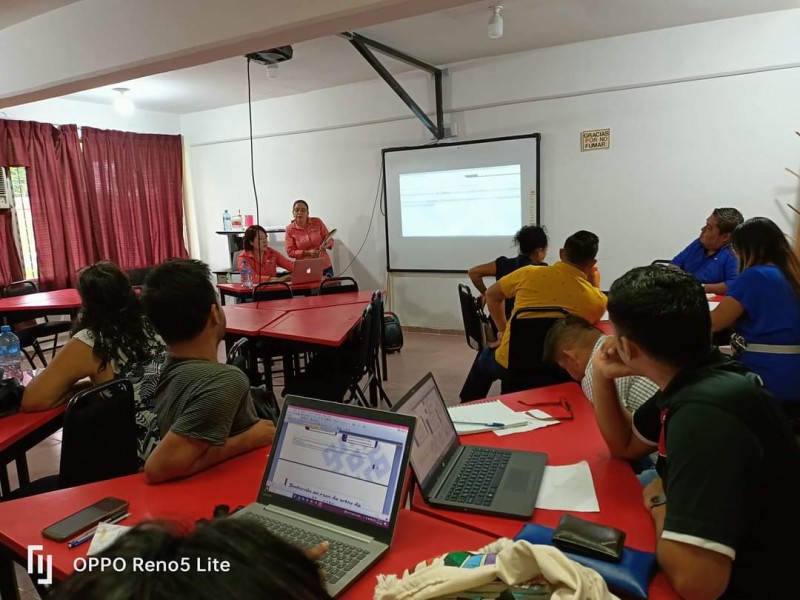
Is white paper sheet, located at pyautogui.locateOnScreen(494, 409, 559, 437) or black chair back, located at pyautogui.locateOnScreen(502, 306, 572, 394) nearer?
white paper sheet, located at pyautogui.locateOnScreen(494, 409, 559, 437)

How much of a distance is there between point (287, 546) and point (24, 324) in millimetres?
6423

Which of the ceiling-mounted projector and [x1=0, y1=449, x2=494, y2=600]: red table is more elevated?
the ceiling-mounted projector

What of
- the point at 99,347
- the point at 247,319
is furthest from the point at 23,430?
the point at 247,319

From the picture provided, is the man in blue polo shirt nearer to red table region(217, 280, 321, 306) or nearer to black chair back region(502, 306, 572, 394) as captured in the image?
black chair back region(502, 306, 572, 394)

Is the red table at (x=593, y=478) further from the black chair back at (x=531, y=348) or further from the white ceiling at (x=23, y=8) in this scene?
the white ceiling at (x=23, y=8)

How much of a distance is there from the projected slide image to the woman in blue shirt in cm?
314

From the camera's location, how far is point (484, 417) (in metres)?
A: 1.79

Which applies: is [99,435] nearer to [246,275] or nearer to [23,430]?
[23,430]

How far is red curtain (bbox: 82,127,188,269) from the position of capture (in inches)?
257

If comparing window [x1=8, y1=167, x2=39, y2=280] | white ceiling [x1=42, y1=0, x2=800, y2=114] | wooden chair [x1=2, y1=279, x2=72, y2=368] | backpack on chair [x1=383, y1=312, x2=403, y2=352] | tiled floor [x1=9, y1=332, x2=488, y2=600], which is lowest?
tiled floor [x1=9, y1=332, x2=488, y2=600]

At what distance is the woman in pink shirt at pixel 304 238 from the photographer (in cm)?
618

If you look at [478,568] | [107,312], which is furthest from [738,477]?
[107,312]

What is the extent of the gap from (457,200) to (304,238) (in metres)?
1.83

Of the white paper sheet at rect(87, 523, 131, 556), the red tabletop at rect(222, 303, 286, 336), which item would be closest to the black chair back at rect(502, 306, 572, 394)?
the red tabletop at rect(222, 303, 286, 336)
